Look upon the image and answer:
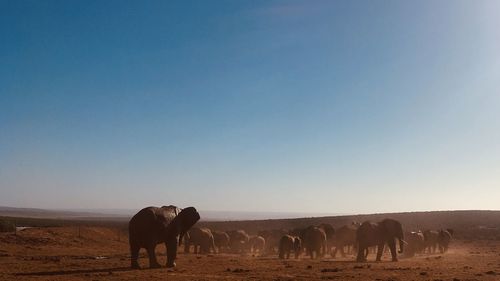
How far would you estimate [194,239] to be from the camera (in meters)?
48.2

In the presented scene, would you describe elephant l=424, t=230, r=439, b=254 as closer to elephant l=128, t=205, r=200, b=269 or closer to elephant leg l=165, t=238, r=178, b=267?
elephant l=128, t=205, r=200, b=269

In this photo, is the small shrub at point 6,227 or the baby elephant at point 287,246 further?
the small shrub at point 6,227

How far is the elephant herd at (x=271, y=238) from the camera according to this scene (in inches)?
1035

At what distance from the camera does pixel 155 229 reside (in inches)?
1035

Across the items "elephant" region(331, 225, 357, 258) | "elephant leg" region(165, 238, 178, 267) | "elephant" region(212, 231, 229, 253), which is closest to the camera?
"elephant leg" region(165, 238, 178, 267)

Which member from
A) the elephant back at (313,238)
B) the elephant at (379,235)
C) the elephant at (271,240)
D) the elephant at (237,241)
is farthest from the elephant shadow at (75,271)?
the elephant at (271,240)

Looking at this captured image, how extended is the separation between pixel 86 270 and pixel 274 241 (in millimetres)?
33249

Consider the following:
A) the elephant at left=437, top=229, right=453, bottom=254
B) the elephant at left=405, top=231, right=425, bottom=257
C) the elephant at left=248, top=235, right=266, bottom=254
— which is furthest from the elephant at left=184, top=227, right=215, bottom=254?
the elephant at left=437, top=229, right=453, bottom=254

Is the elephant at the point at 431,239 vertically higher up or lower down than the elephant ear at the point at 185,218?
lower down

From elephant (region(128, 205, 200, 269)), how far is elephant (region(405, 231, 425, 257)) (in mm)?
25813

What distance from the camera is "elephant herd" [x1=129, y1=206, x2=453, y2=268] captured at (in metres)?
26.3

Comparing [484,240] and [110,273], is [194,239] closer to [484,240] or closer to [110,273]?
[110,273]

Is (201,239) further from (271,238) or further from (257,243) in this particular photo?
(271,238)

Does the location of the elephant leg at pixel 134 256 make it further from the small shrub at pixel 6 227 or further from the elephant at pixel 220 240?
the small shrub at pixel 6 227
